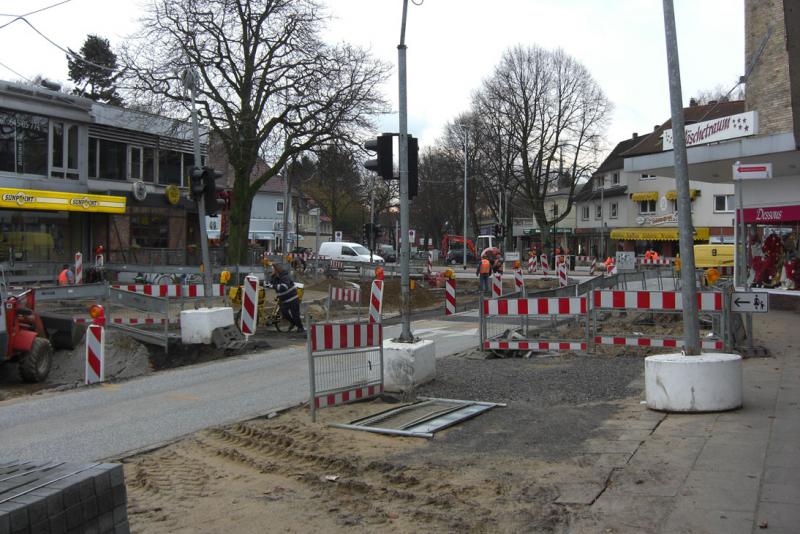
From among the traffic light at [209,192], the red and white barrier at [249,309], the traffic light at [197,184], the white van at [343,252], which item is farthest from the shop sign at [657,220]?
the traffic light at [197,184]

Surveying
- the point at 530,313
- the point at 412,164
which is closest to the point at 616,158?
the point at 530,313

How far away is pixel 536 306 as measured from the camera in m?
13.0

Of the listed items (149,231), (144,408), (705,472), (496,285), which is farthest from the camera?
(149,231)

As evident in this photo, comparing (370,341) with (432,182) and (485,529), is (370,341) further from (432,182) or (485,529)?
(432,182)

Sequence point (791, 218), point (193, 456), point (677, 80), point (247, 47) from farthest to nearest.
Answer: point (247, 47) → point (791, 218) → point (677, 80) → point (193, 456)

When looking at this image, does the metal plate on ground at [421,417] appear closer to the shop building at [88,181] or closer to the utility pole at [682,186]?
the utility pole at [682,186]

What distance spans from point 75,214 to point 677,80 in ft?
102

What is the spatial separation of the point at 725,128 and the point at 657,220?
4924cm

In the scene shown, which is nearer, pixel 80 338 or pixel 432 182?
pixel 80 338

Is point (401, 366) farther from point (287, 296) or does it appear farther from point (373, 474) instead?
point (287, 296)

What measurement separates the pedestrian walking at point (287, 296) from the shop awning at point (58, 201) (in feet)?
51.4

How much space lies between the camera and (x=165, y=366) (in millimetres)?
14539

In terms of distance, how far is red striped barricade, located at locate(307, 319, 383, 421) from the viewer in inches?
340

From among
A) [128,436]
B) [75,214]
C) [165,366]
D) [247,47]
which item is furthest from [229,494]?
[75,214]
